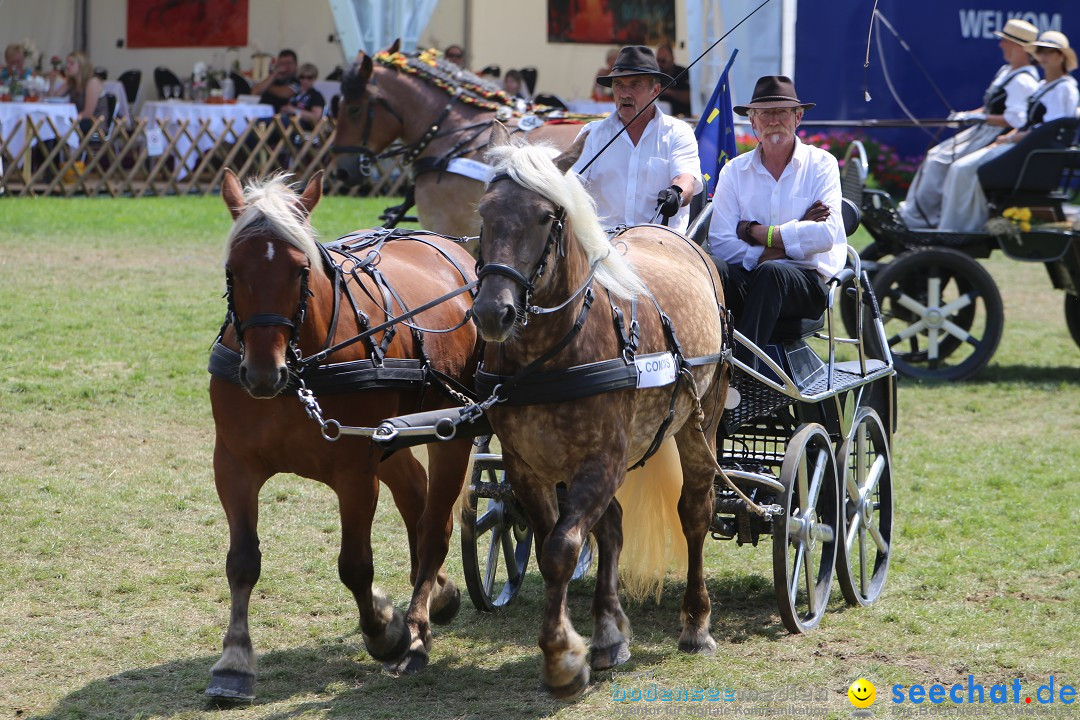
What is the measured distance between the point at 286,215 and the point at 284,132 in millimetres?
13468

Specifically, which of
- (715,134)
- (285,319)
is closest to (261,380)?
(285,319)

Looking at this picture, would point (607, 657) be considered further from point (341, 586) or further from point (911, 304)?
point (911, 304)

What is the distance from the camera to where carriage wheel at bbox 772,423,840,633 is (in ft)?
14.7

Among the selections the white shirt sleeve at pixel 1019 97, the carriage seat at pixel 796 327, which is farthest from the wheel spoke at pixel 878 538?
the white shirt sleeve at pixel 1019 97

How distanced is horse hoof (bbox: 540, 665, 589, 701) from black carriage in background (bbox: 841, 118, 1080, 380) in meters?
5.43

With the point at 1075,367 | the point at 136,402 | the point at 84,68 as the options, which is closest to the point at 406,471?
the point at 136,402

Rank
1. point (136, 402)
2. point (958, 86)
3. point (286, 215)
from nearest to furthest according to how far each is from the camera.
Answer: point (286, 215)
point (136, 402)
point (958, 86)

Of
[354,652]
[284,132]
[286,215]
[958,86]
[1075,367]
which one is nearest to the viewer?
[286,215]

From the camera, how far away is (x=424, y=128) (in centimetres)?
874

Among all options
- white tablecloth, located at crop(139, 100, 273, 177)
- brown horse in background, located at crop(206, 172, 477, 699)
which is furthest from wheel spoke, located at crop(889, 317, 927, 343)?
white tablecloth, located at crop(139, 100, 273, 177)

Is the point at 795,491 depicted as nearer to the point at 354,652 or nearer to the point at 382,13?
the point at 354,652

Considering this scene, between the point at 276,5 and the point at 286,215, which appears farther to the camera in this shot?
the point at 276,5

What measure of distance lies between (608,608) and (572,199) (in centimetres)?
145

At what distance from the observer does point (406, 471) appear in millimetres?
4629
